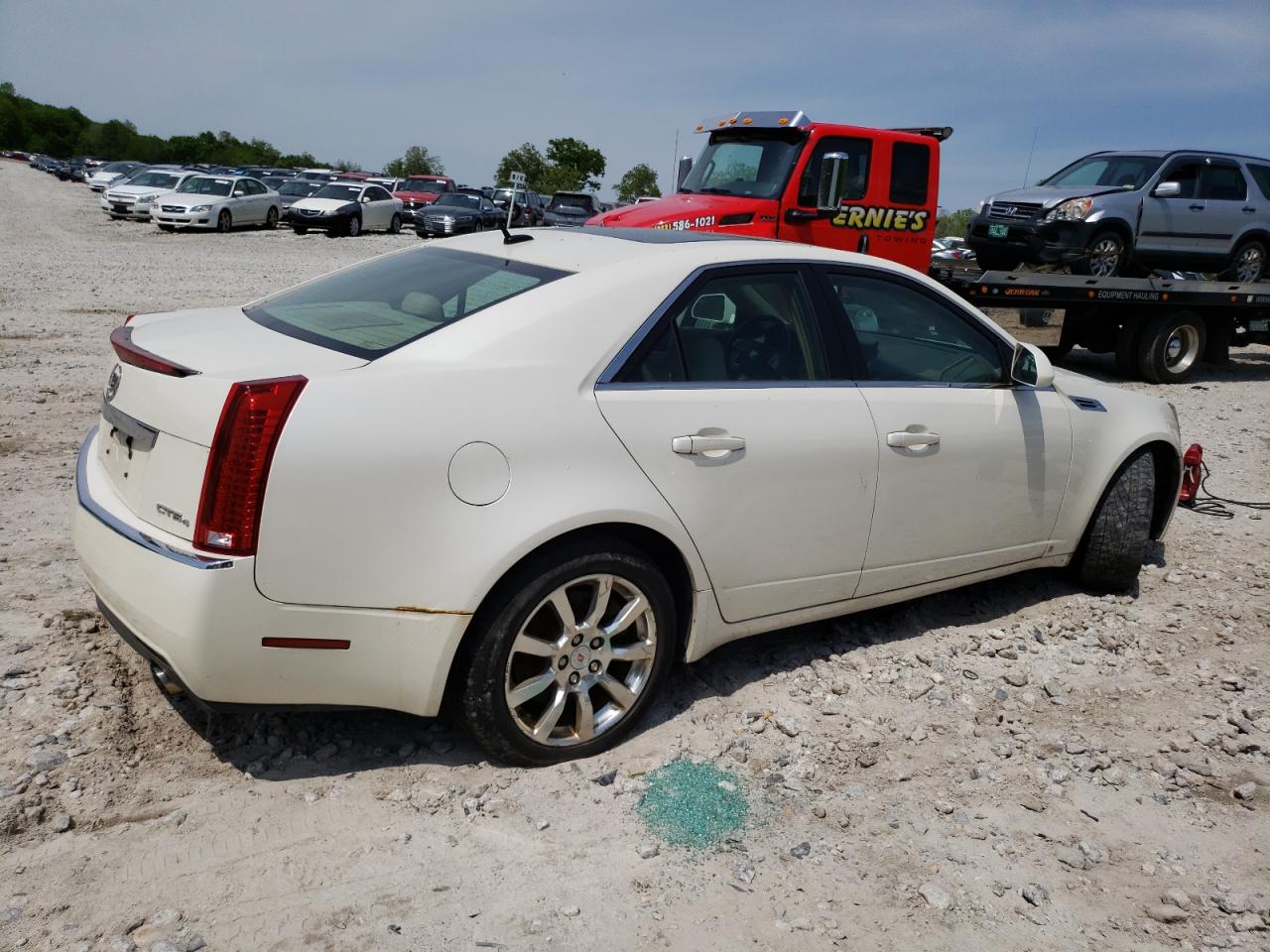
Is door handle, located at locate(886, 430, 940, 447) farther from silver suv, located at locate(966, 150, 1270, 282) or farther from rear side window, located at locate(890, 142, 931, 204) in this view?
silver suv, located at locate(966, 150, 1270, 282)

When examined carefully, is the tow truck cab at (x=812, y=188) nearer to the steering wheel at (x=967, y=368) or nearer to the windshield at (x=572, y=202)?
the steering wheel at (x=967, y=368)

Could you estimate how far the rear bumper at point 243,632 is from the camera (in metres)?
2.76

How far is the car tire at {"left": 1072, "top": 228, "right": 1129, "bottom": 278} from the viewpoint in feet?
39.6

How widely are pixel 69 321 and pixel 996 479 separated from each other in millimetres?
9697

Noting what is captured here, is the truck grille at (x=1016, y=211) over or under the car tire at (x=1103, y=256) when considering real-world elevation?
over

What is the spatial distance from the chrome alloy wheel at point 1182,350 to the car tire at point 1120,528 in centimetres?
877

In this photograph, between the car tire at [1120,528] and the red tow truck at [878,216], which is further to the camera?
the red tow truck at [878,216]

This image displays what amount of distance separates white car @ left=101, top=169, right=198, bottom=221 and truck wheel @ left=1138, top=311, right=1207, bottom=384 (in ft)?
83.7

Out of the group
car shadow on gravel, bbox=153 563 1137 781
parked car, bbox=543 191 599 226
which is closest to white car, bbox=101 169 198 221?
parked car, bbox=543 191 599 226

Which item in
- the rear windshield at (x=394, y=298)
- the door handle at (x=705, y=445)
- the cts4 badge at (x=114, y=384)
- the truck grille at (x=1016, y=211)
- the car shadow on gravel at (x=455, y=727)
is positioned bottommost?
the car shadow on gravel at (x=455, y=727)

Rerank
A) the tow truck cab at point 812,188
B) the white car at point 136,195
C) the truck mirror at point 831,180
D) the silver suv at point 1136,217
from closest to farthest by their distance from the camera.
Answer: the truck mirror at point 831,180 → the tow truck cab at point 812,188 → the silver suv at point 1136,217 → the white car at point 136,195

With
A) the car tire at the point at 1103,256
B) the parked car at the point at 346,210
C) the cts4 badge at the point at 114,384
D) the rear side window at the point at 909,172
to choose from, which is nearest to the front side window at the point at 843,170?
the rear side window at the point at 909,172

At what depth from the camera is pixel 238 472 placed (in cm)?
274

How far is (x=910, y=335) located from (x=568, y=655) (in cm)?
200
